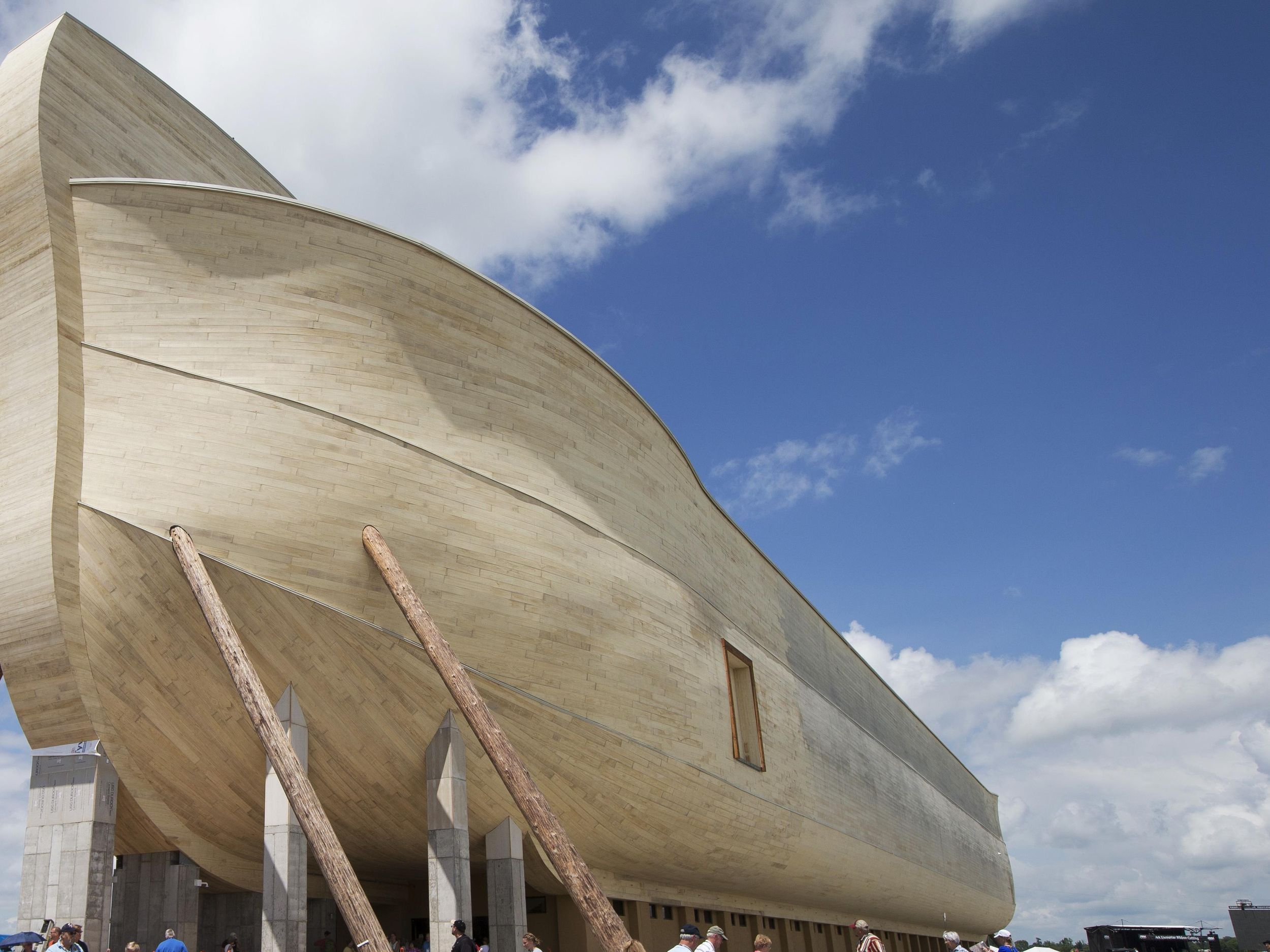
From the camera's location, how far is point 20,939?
28.3 feet

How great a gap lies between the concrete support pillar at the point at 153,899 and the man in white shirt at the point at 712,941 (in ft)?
26.7

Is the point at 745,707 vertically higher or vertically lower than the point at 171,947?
higher

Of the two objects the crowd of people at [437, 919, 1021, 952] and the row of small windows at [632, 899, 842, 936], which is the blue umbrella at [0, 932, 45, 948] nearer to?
the crowd of people at [437, 919, 1021, 952]

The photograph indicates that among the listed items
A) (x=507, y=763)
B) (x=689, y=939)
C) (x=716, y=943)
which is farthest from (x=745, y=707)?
(x=689, y=939)

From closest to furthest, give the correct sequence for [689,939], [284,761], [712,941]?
1. [689,939]
2. [712,941]
3. [284,761]

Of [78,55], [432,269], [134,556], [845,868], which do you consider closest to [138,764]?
[134,556]

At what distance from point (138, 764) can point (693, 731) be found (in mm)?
7007

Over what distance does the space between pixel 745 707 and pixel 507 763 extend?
7.39m

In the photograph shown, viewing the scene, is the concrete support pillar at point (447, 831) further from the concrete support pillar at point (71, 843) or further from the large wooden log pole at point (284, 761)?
the concrete support pillar at point (71, 843)

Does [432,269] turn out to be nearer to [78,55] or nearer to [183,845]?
[78,55]

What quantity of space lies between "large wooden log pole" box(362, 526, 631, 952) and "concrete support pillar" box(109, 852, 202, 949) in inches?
153

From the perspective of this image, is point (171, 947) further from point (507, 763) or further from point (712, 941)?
point (712, 941)

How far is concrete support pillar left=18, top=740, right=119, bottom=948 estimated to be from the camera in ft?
31.6

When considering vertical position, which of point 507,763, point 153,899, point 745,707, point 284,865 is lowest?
point 153,899
